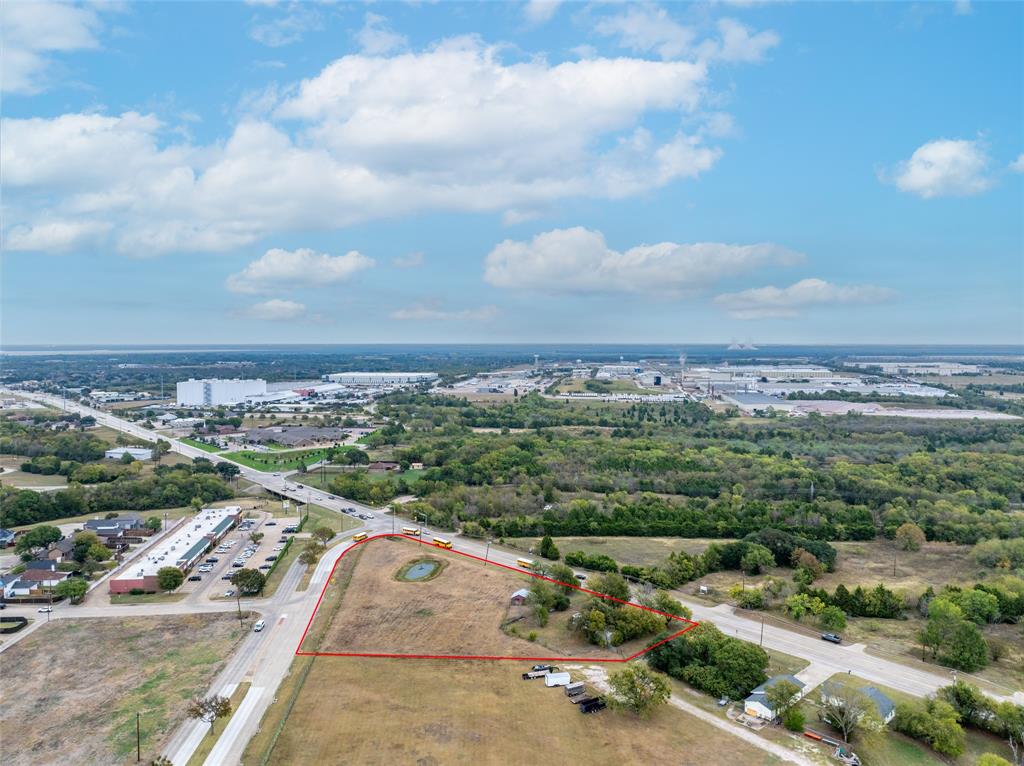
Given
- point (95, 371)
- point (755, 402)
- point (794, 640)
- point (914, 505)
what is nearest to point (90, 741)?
point (794, 640)

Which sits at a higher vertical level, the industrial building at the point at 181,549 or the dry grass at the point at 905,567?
the industrial building at the point at 181,549

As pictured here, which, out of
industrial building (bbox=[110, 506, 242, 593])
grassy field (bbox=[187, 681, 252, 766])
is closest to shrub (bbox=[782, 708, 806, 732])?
grassy field (bbox=[187, 681, 252, 766])

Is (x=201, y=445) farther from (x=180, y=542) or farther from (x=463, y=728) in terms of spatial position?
(x=463, y=728)

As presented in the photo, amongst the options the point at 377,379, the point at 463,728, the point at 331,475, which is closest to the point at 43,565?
the point at 463,728

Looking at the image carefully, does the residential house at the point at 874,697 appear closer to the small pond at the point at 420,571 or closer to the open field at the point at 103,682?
the small pond at the point at 420,571

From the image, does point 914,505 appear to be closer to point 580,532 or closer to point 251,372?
point 580,532

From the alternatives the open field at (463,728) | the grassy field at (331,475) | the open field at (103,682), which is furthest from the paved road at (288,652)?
the grassy field at (331,475)
